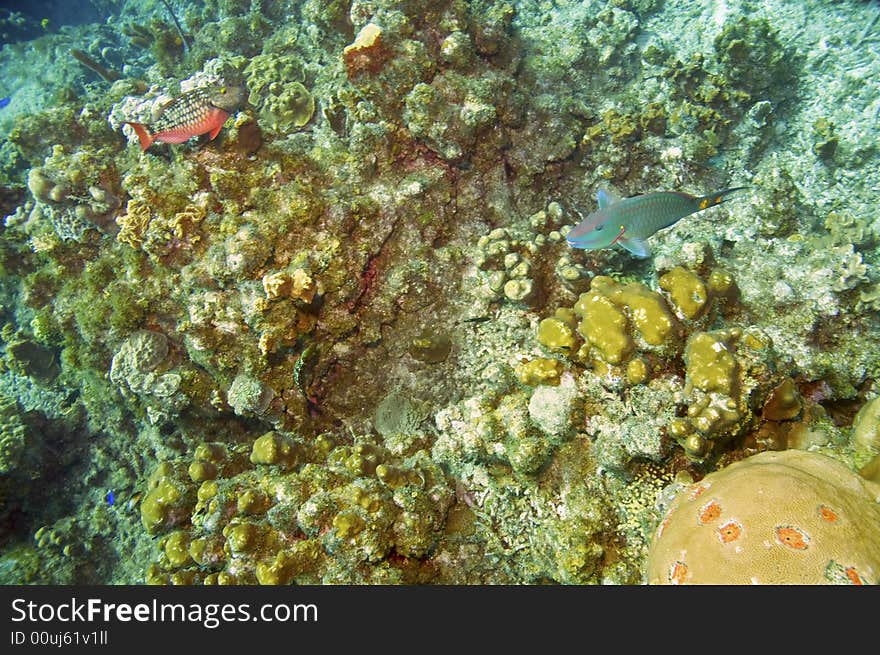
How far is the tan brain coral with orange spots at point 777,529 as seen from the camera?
2125 mm

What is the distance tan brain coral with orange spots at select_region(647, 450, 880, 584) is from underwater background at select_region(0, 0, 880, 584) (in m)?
0.02

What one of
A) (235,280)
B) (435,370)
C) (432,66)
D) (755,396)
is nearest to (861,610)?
(755,396)

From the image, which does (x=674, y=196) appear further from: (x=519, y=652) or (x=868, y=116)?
(x=868, y=116)

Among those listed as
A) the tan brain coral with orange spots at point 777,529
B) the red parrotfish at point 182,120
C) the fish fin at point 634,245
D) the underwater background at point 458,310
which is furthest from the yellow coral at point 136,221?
the tan brain coral with orange spots at point 777,529

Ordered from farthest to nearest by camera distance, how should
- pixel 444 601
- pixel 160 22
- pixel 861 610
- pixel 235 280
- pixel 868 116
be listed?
pixel 160 22
pixel 868 116
pixel 235 280
pixel 444 601
pixel 861 610

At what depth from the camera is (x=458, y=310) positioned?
4254 mm

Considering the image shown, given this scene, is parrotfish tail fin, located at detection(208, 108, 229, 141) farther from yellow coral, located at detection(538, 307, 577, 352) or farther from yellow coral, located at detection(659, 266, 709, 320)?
yellow coral, located at detection(659, 266, 709, 320)

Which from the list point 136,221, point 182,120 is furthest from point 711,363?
point 136,221

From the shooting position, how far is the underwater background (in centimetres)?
297

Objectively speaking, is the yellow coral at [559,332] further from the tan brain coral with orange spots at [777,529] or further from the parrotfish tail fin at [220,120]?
the parrotfish tail fin at [220,120]

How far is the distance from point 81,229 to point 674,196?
5.70 meters

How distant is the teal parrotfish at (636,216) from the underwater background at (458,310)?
0.41m

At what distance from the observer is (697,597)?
2266 millimetres

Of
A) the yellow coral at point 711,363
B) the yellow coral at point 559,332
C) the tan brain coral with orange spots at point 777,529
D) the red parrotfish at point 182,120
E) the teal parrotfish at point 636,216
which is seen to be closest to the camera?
the tan brain coral with orange spots at point 777,529
